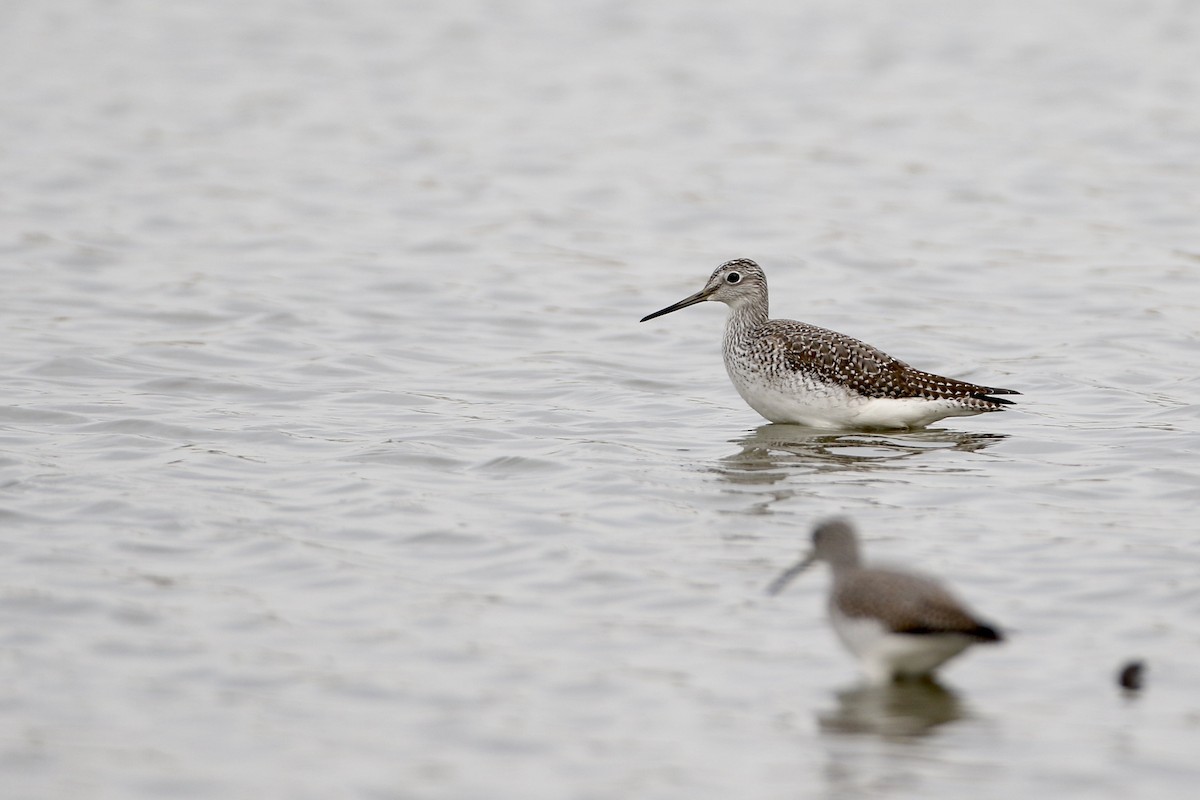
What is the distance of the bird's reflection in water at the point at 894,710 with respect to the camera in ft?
22.3

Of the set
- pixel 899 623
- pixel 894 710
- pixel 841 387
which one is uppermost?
pixel 841 387

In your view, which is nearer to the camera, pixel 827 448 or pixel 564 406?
pixel 827 448

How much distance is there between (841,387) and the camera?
453 inches

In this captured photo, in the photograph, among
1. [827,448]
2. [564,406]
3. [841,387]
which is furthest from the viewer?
[564,406]

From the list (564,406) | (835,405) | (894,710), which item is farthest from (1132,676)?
(564,406)

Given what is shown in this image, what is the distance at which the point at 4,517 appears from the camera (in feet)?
29.8

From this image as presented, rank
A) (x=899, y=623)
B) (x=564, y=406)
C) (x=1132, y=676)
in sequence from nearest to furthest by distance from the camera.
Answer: (x=899, y=623) < (x=1132, y=676) < (x=564, y=406)

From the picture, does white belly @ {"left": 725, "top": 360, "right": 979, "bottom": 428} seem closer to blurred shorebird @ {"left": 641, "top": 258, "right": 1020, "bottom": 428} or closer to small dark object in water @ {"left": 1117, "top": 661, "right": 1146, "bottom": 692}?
blurred shorebird @ {"left": 641, "top": 258, "right": 1020, "bottom": 428}

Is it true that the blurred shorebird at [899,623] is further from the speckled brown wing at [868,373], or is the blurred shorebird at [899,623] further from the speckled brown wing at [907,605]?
the speckled brown wing at [868,373]

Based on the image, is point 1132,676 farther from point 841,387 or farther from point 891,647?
point 841,387

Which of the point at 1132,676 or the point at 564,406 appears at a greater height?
the point at 564,406

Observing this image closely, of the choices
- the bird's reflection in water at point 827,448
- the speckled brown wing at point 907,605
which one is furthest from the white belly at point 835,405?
the speckled brown wing at point 907,605

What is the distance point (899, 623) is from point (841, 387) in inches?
191

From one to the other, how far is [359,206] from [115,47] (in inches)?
323
